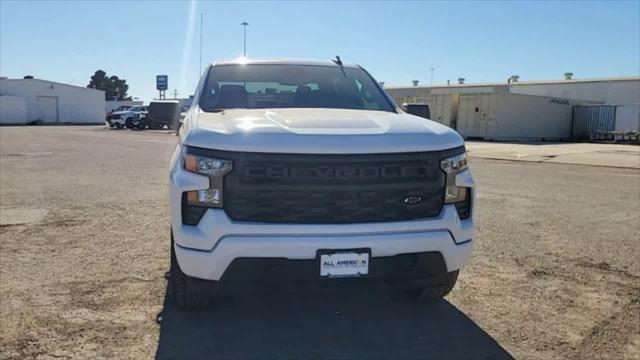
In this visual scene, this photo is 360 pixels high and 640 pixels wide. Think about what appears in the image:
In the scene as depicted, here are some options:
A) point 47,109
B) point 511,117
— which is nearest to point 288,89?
point 511,117

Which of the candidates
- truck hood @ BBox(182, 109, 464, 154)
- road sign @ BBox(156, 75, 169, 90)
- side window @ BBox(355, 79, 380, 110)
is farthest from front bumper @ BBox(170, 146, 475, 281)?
road sign @ BBox(156, 75, 169, 90)

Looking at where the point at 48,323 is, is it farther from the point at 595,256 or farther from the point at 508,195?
the point at 508,195

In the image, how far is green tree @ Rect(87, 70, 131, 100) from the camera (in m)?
111

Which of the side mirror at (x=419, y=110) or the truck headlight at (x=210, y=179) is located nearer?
the truck headlight at (x=210, y=179)

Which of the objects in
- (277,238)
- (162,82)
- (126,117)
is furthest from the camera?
(162,82)

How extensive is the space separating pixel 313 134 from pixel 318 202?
408 mm

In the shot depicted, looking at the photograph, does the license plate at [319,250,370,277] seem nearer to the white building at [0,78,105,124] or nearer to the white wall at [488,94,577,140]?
the white wall at [488,94,577,140]

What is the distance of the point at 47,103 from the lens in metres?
60.0

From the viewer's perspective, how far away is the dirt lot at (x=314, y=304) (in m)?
3.51

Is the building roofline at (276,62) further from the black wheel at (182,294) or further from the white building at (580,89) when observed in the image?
the white building at (580,89)

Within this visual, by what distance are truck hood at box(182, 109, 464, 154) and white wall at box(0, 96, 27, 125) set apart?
59.6m

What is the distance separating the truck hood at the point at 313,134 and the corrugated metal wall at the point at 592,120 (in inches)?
1438

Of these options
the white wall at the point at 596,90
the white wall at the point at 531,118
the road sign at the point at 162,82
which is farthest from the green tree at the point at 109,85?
the white wall at the point at 531,118

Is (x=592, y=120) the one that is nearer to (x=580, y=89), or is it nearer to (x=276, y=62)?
(x=580, y=89)
